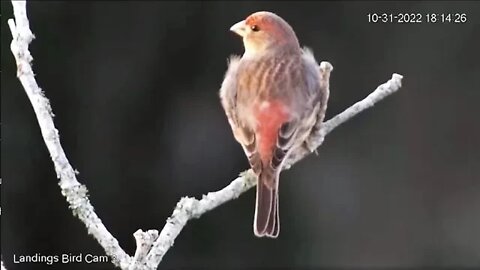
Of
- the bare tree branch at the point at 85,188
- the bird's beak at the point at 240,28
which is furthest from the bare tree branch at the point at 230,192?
the bird's beak at the point at 240,28

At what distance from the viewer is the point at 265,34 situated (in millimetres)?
1149

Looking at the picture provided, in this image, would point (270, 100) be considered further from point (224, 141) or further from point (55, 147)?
point (55, 147)

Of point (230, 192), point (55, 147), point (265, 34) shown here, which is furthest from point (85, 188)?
point (265, 34)

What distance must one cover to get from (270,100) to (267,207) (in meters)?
0.12

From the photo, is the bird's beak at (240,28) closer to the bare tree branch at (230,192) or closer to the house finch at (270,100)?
the house finch at (270,100)

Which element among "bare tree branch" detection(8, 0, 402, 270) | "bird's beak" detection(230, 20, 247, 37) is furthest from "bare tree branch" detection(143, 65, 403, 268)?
"bird's beak" detection(230, 20, 247, 37)

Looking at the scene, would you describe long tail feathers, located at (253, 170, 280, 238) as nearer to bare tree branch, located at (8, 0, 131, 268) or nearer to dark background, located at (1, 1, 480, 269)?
dark background, located at (1, 1, 480, 269)

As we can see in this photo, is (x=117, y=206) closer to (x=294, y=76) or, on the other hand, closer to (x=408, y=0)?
(x=294, y=76)

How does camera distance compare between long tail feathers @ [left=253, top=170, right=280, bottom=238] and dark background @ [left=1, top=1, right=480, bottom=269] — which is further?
dark background @ [left=1, top=1, right=480, bottom=269]

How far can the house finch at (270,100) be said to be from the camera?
1.09 m

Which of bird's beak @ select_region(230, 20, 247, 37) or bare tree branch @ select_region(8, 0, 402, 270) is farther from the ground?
bird's beak @ select_region(230, 20, 247, 37)

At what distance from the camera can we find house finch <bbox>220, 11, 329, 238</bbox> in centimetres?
109

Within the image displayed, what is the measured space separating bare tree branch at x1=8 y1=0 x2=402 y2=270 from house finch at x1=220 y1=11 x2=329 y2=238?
0.04m

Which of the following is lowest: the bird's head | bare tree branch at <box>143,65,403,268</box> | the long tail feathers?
the long tail feathers
